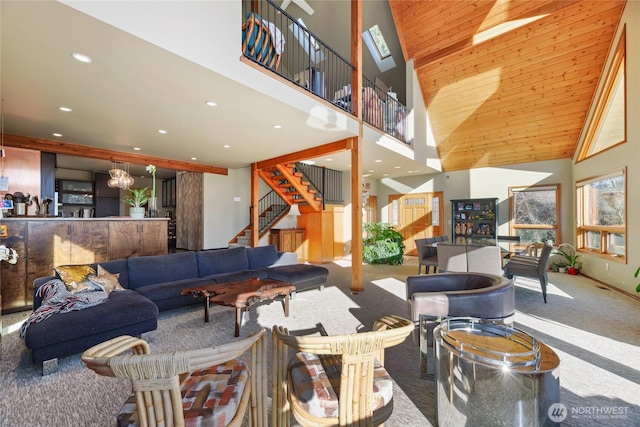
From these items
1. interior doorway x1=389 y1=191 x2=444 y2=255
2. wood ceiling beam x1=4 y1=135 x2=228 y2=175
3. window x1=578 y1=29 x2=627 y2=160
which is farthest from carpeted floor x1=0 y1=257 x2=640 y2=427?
interior doorway x1=389 y1=191 x2=444 y2=255

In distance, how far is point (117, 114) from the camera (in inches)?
146

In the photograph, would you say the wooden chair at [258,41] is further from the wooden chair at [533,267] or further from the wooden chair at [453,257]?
the wooden chair at [533,267]

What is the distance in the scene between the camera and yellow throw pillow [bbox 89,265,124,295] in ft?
9.33

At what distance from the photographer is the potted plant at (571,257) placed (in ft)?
19.3

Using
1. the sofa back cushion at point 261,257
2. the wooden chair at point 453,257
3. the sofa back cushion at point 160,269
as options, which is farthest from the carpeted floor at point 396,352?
the sofa back cushion at point 261,257

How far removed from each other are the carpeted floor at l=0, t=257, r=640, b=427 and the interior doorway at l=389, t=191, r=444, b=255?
4.06m

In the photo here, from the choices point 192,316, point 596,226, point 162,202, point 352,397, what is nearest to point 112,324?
point 192,316

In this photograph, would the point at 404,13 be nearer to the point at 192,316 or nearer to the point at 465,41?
the point at 465,41

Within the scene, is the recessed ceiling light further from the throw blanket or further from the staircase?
the staircase

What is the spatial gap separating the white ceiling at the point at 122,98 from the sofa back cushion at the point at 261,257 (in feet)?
6.55

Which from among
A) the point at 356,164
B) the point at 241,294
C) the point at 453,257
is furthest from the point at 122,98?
the point at 453,257

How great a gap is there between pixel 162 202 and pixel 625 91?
40.6 ft

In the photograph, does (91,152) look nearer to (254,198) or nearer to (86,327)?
(254,198)

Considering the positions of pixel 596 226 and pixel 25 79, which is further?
pixel 596 226
